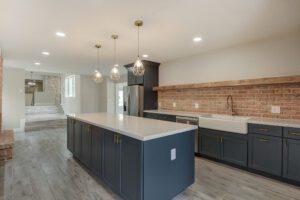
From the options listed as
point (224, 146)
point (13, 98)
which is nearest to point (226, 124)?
point (224, 146)

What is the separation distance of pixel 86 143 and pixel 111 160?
0.96 meters

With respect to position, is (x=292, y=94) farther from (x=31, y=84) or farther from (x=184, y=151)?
(x=31, y=84)

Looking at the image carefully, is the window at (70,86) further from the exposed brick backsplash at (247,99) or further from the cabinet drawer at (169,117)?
the cabinet drawer at (169,117)

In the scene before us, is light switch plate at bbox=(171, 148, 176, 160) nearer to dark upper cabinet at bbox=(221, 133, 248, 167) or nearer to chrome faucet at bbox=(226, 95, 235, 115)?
dark upper cabinet at bbox=(221, 133, 248, 167)

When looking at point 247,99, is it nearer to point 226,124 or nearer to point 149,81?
point 226,124

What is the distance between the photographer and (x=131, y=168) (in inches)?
75.9

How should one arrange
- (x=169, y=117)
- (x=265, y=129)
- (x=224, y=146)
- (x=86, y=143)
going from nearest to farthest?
(x=265, y=129) < (x=86, y=143) < (x=224, y=146) < (x=169, y=117)

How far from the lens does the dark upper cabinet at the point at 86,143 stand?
9.54 ft

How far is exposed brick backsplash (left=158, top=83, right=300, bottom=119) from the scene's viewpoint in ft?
9.92

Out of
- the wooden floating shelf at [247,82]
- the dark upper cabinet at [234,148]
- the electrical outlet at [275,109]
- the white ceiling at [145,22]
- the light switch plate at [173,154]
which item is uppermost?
the white ceiling at [145,22]

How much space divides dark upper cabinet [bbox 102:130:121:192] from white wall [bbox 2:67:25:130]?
5.82m

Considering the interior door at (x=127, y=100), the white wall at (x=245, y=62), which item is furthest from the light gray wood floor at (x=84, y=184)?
the interior door at (x=127, y=100)

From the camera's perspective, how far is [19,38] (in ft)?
10.7

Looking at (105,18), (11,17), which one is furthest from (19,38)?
(105,18)
